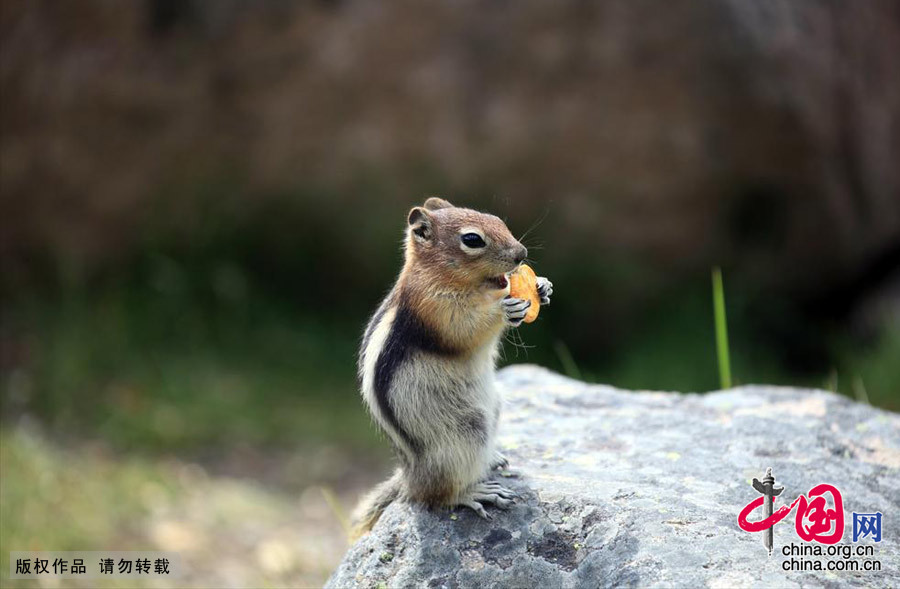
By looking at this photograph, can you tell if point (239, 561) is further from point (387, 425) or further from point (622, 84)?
point (622, 84)

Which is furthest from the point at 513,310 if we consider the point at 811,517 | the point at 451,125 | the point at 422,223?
the point at 451,125

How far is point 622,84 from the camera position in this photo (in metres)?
7.31

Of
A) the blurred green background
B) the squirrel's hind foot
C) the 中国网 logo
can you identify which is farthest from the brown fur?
the blurred green background

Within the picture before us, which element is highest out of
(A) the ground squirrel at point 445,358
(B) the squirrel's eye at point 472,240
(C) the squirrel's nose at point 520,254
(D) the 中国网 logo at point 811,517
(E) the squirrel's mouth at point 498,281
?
(B) the squirrel's eye at point 472,240

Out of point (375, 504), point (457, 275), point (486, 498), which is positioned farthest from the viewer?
point (375, 504)

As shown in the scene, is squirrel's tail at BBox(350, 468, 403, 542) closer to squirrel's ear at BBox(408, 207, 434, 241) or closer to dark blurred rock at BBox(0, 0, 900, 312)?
squirrel's ear at BBox(408, 207, 434, 241)

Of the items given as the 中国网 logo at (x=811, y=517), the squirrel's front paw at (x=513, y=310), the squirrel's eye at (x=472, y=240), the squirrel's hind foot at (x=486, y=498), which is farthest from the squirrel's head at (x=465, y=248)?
the 中国网 logo at (x=811, y=517)

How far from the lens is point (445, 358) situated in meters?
3.36

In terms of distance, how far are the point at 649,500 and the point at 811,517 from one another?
0.51 m

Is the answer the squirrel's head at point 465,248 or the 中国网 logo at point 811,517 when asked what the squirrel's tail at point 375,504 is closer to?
the squirrel's head at point 465,248

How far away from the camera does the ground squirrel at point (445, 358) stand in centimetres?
328

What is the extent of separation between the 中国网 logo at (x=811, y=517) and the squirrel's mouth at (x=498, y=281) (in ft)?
3.55

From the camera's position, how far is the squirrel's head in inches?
136

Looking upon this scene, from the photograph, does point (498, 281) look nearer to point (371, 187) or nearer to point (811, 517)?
point (811, 517)
